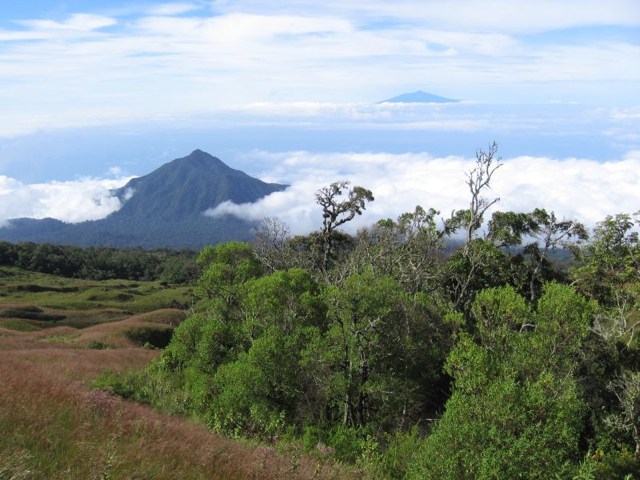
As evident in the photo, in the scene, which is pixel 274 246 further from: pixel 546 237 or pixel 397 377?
pixel 546 237

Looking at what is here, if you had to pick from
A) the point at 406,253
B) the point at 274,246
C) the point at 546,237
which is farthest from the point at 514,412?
the point at 546,237

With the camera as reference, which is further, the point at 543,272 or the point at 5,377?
the point at 543,272

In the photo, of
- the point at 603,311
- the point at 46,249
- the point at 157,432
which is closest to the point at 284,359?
the point at 157,432

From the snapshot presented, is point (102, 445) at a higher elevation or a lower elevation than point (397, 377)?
higher

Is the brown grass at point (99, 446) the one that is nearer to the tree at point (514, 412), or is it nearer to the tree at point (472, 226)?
the tree at point (514, 412)

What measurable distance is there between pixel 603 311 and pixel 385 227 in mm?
18625

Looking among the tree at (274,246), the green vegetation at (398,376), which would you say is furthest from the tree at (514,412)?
the tree at (274,246)

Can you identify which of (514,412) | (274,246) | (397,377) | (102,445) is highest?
(274,246)

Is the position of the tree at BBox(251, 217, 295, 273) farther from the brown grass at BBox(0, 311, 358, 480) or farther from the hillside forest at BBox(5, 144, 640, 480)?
the brown grass at BBox(0, 311, 358, 480)

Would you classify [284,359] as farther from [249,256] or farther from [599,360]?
[599,360]

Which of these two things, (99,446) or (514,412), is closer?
(99,446)

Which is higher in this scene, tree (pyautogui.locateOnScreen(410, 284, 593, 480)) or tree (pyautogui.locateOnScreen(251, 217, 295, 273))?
tree (pyautogui.locateOnScreen(251, 217, 295, 273))

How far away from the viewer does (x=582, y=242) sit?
40.6m

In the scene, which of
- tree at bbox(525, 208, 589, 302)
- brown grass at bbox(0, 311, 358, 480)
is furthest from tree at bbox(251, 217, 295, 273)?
brown grass at bbox(0, 311, 358, 480)
